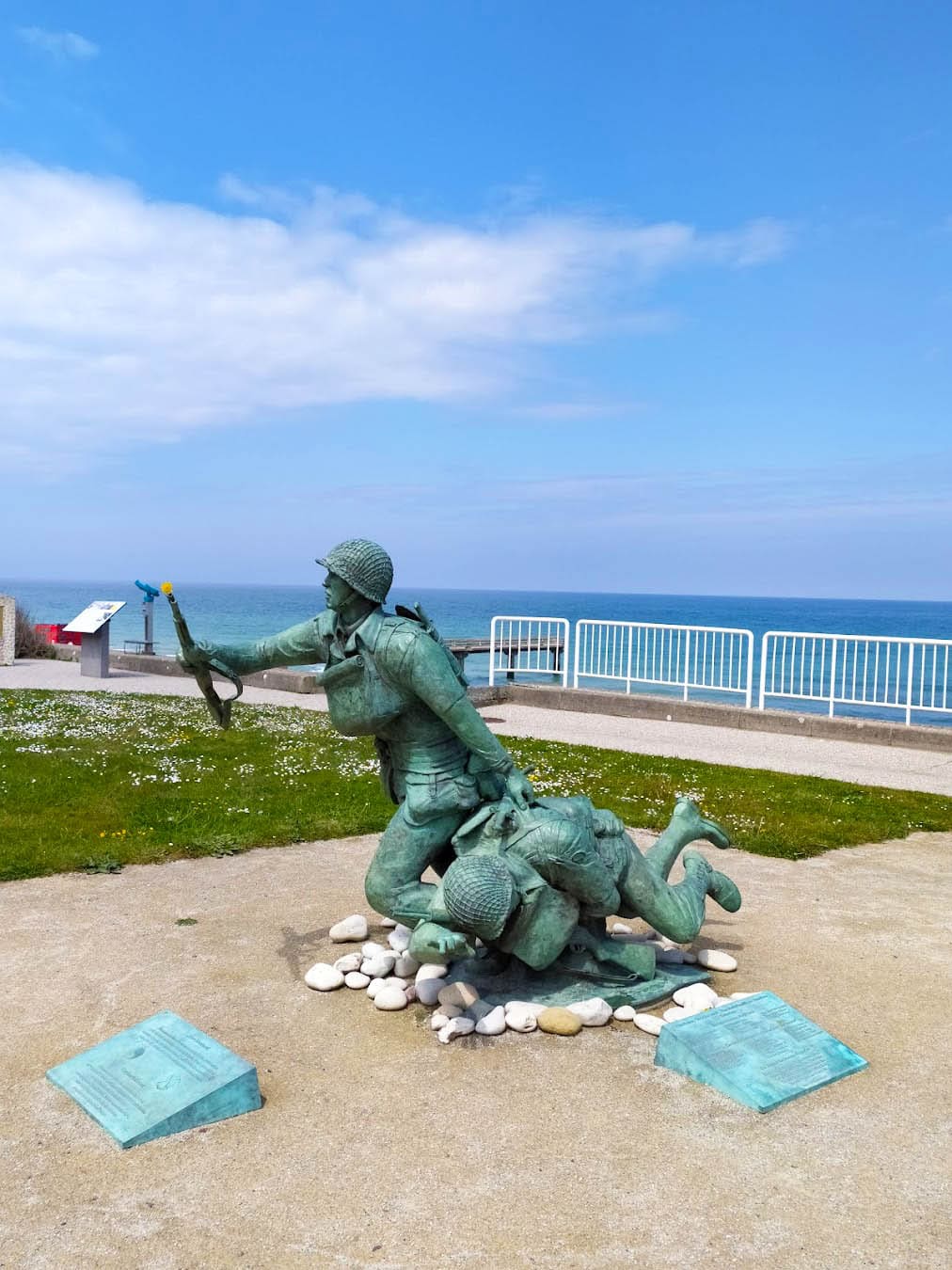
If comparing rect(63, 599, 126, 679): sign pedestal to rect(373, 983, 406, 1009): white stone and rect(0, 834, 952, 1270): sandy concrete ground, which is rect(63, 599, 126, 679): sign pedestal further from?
rect(373, 983, 406, 1009): white stone

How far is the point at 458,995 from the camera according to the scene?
4859mm

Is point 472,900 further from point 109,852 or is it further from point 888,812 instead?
point 888,812

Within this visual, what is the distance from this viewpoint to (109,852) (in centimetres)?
727

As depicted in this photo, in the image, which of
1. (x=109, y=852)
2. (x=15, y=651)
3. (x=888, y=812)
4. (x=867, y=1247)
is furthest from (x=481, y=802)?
(x=15, y=651)

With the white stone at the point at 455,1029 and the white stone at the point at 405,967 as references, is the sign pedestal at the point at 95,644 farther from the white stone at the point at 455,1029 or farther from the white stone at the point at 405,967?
the white stone at the point at 455,1029

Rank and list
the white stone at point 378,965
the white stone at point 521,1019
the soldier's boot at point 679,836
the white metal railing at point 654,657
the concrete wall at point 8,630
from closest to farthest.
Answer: the white stone at point 521,1019
the white stone at point 378,965
the soldier's boot at point 679,836
the white metal railing at point 654,657
the concrete wall at point 8,630

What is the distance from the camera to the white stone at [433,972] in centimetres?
510

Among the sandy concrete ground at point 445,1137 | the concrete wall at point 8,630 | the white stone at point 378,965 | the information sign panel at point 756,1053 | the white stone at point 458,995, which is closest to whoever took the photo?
the sandy concrete ground at point 445,1137

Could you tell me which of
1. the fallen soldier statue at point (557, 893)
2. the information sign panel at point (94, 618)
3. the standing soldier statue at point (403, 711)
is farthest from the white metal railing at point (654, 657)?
the standing soldier statue at point (403, 711)

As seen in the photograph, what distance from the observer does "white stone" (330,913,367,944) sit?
18.8 ft

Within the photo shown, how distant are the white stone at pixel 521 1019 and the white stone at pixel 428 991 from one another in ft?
1.36

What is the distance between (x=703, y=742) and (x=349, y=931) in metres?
9.49

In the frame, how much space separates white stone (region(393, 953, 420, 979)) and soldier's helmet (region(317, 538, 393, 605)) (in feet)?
6.18

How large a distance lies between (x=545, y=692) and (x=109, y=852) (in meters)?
11.5
